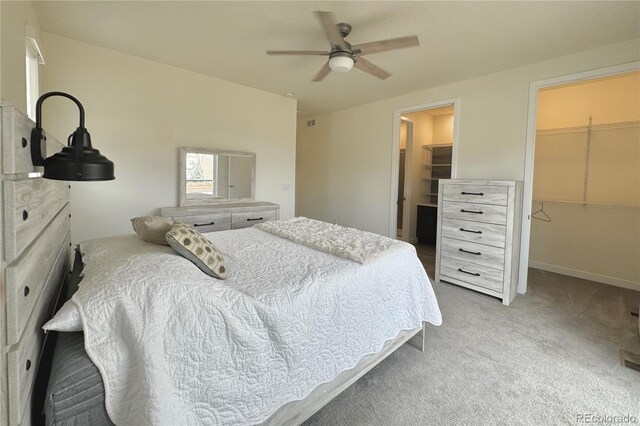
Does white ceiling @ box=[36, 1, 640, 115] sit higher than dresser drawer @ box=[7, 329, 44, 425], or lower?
higher

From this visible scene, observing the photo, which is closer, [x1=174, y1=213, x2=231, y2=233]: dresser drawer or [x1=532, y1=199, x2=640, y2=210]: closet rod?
[x1=174, y1=213, x2=231, y2=233]: dresser drawer

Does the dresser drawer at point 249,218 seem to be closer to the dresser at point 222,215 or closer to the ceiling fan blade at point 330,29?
the dresser at point 222,215

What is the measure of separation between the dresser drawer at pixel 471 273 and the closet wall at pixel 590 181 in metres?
1.77

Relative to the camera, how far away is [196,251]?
138 centimetres

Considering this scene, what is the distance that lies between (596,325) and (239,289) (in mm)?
3239

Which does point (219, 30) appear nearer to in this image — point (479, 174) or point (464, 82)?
point (464, 82)

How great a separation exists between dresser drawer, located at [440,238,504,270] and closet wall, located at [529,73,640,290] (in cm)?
177

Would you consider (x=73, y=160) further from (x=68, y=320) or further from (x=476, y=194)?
(x=476, y=194)

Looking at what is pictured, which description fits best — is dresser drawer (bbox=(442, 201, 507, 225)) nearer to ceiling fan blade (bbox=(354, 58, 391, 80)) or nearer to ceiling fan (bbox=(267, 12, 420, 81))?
ceiling fan blade (bbox=(354, 58, 391, 80))

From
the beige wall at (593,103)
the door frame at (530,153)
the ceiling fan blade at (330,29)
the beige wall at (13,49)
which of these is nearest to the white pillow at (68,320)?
the beige wall at (13,49)

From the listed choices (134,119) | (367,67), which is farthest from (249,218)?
(367,67)

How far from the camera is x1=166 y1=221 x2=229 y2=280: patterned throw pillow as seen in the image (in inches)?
54.1

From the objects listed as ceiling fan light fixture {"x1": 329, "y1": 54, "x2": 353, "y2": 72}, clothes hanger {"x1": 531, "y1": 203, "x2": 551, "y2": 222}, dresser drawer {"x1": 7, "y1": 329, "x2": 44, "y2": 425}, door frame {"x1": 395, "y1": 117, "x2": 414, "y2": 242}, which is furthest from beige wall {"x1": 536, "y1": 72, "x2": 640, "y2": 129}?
dresser drawer {"x1": 7, "y1": 329, "x2": 44, "y2": 425}

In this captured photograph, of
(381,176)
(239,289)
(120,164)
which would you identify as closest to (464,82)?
(381,176)
